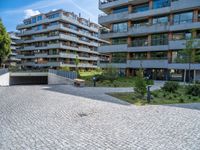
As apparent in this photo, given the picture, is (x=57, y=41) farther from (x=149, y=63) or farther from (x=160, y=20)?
(x=160, y=20)

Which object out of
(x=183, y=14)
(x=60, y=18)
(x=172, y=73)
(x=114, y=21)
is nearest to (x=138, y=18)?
(x=114, y=21)

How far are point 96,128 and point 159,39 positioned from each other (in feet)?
94.1

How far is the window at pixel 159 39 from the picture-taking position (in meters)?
31.2

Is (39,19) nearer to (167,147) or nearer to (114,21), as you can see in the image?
(114,21)

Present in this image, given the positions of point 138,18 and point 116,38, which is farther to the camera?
point 116,38

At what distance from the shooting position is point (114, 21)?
37.2m

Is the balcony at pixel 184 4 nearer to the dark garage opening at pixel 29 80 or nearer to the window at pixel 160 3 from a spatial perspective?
the window at pixel 160 3

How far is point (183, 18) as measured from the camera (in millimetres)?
29438

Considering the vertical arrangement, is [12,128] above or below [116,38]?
below

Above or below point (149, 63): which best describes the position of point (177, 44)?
above

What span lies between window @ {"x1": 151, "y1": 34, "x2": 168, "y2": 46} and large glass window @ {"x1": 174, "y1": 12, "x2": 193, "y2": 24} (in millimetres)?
3089

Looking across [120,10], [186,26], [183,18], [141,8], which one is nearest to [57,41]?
[120,10]

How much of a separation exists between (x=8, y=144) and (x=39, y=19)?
59256 millimetres

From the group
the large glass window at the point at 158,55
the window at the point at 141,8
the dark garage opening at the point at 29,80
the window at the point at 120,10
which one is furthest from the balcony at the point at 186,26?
the dark garage opening at the point at 29,80
